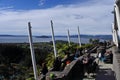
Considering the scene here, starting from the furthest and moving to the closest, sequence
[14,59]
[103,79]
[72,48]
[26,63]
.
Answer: [14,59]
[26,63]
[72,48]
[103,79]

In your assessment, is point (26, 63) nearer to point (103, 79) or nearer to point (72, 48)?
point (72, 48)

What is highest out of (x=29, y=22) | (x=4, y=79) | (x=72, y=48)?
(x=29, y=22)

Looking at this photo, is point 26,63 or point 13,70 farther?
A: point 26,63

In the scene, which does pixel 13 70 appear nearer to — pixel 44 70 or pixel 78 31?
pixel 78 31

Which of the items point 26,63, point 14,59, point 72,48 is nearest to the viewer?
point 72,48

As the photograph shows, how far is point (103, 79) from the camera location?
1302cm

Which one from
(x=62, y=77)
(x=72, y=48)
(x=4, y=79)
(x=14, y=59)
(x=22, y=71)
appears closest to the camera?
(x=62, y=77)

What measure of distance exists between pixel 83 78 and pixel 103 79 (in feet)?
4.25

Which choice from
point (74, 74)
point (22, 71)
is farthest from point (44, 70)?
point (22, 71)

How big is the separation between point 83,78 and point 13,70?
22725 mm

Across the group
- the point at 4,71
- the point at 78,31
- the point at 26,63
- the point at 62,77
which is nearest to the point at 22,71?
the point at 4,71

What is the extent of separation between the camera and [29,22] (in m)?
18.6

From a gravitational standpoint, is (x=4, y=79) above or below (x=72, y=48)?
below

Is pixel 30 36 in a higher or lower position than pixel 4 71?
higher
